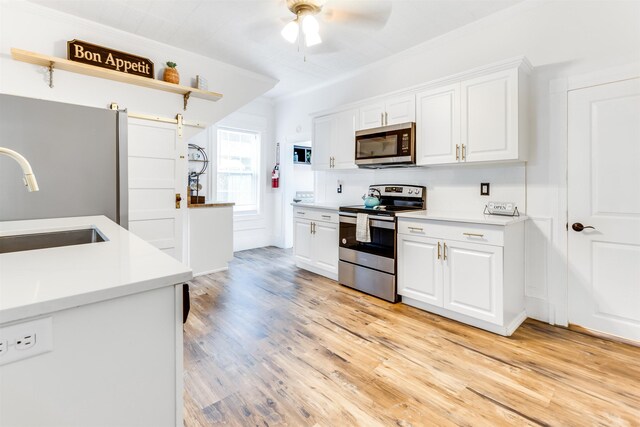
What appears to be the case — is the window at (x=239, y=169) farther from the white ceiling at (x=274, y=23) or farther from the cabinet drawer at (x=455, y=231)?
the cabinet drawer at (x=455, y=231)

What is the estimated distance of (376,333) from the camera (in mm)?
2451

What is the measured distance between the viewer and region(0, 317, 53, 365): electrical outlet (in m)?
Answer: 0.63

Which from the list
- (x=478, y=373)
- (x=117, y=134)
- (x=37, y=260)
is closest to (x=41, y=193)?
(x=117, y=134)

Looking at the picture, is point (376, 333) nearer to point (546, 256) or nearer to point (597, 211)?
point (546, 256)

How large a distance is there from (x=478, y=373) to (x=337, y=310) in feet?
4.19

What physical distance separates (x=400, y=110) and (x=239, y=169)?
3118 millimetres

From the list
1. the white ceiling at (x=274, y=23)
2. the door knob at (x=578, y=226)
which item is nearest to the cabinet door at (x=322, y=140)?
the white ceiling at (x=274, y=23)

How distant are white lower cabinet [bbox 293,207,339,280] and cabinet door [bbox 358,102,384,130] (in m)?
1.09

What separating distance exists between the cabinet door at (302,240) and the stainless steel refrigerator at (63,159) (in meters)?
2.17

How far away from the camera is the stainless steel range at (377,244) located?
3.09 metres

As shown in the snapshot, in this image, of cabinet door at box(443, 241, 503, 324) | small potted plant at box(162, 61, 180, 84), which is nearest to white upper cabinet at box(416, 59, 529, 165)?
cabinet door at box(443, 241, 503, 324)

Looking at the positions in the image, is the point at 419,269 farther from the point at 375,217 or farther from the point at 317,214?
the point at 317,214

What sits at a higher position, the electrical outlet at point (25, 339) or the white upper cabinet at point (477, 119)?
the white upper cabinet at point (477, 119)

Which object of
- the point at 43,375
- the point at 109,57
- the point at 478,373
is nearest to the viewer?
the point at 43,375
